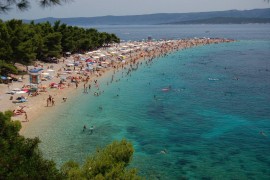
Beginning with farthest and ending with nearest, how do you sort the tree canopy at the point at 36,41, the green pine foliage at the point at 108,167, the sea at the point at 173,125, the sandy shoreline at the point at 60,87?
the tree canopy at the point at 36,41, the sandy shoreline at the point at 60,87, the sea at the point at 173,125, the green pine foliage at the point at 108,167

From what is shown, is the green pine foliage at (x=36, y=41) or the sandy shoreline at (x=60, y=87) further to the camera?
the green pine foliage at (x=36, y=41)

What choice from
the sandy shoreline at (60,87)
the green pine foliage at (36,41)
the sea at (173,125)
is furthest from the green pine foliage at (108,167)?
the green pine foliage at (36,41)

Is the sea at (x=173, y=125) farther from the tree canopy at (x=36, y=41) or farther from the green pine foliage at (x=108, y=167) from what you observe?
the tree canopy at (x=36, y=41)

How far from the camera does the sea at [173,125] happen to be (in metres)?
24.5

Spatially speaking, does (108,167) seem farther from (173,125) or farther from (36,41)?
(36,41)

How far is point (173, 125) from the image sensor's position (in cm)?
3400

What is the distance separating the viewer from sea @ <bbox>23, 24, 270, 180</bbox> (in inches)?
966

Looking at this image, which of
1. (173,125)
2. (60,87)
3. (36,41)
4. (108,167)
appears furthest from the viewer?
(36,41)

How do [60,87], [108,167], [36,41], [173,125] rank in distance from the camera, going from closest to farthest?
[108,167], [173,125], [60,87], [36,41]

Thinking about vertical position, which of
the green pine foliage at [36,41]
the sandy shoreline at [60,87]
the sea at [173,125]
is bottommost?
the sea at [173,125]

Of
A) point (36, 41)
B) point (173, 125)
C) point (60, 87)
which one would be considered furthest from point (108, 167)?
point (36, 41)

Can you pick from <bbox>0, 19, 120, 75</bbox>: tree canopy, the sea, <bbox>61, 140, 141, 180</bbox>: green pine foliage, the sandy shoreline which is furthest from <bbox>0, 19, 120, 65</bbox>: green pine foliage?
<bbox>61, 140, 141, 180</bbox>: green pine foliage

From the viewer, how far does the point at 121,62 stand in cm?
7669

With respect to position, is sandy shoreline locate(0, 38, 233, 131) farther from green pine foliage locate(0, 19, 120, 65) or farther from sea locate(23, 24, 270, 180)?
green pine foliage locate(0, 19, 120, 65)
